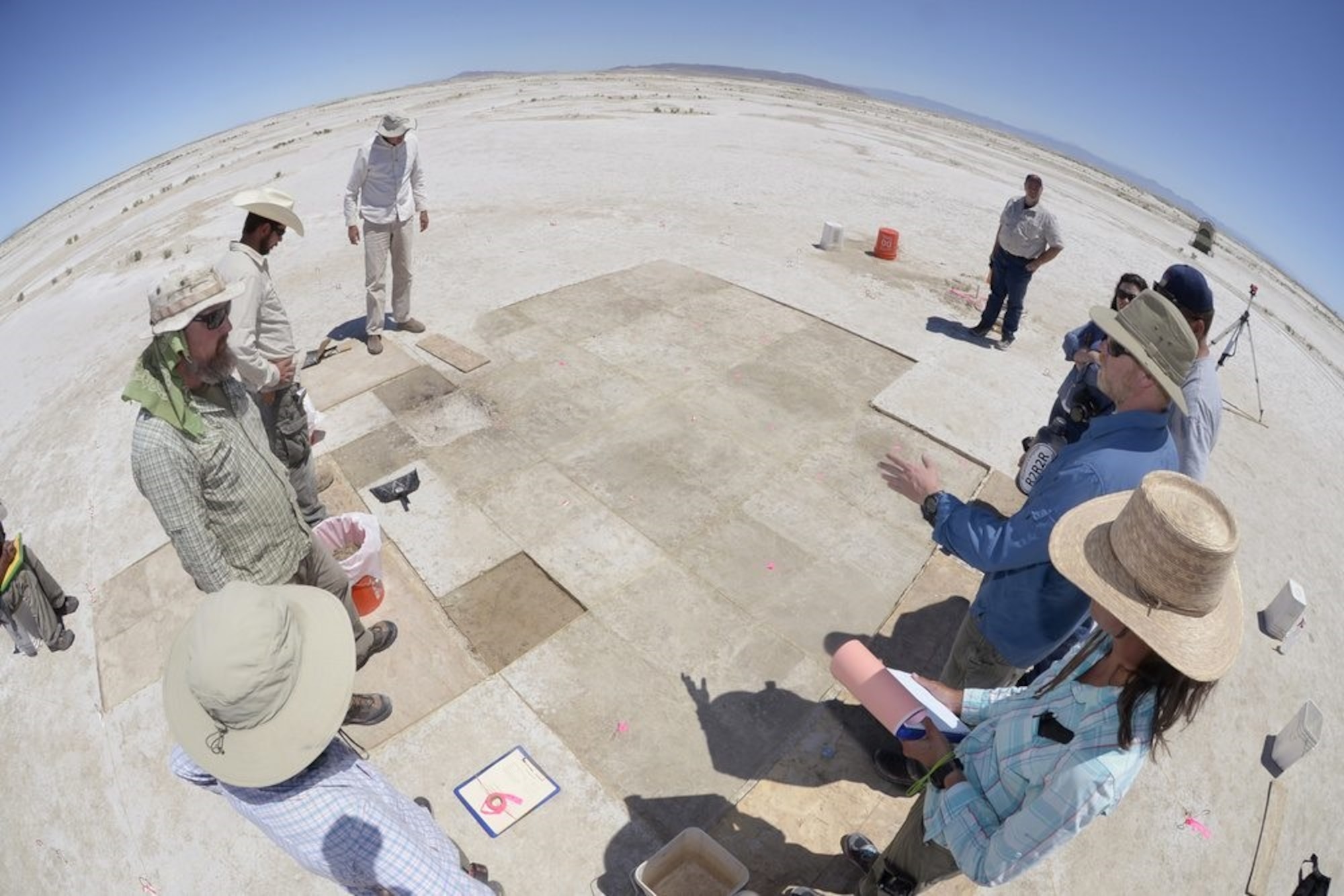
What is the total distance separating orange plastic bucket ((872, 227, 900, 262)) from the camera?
10938 millimetres

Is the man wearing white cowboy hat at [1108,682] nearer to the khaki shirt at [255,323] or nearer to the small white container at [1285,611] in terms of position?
the small white container at [1285,611]

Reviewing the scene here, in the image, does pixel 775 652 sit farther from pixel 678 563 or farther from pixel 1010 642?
pixel 1010 642

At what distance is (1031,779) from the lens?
2123 mm

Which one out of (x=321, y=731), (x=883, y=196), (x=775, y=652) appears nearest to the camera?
(x=321, y=731)

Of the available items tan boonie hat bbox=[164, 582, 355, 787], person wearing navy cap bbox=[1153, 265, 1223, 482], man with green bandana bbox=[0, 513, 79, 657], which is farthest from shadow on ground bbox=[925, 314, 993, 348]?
man with green bandana bbox=[0, 513, 79, 657]

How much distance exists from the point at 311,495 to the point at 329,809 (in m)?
3.28

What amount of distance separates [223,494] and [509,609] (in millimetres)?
2030

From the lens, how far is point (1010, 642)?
3.20 m

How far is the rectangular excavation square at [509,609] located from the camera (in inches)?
170

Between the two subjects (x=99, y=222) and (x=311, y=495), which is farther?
(x=99, y=222)

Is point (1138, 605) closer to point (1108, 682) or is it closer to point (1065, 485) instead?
point (1108, 682)

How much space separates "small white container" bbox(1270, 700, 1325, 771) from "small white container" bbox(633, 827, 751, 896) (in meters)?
3.53

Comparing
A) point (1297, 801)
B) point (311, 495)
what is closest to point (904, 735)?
point (1297, 801)

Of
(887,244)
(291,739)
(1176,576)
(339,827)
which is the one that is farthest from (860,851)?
(887,244)
